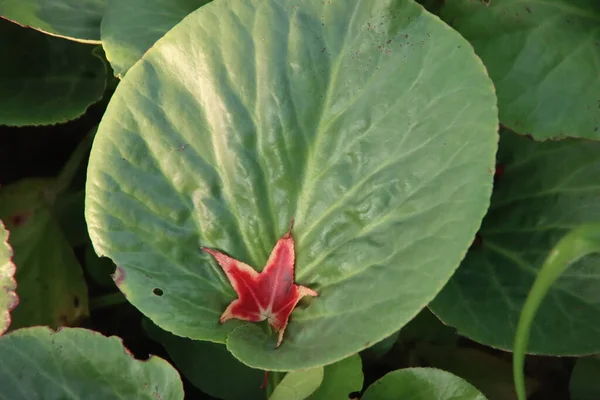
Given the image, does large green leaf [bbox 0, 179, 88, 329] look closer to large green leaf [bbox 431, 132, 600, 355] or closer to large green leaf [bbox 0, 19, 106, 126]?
large green leaf [bbox 0, 19, 106, 126]

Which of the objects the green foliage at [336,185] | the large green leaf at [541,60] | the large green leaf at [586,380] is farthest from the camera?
the large green leaf at [586,380]

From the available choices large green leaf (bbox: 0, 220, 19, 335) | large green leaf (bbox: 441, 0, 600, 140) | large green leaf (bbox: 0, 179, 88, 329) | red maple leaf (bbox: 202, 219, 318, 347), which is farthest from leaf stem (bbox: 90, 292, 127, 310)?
large green leaf (bbox: 441, 0, 600, 140)

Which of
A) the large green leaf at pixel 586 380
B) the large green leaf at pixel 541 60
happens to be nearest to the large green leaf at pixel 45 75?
the large green leaf at pixel 541 60

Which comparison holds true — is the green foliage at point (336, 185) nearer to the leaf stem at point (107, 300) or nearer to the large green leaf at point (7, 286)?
the large green leaf at point (7, 286)

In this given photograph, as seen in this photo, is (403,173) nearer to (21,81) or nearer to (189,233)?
(189,233)

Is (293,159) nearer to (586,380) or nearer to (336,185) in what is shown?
(336,185)

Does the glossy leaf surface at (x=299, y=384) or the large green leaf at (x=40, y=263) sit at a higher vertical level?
the glossy leaf surface at (x=299, y=384)

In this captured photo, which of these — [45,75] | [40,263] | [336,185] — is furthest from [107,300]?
[336,185]
